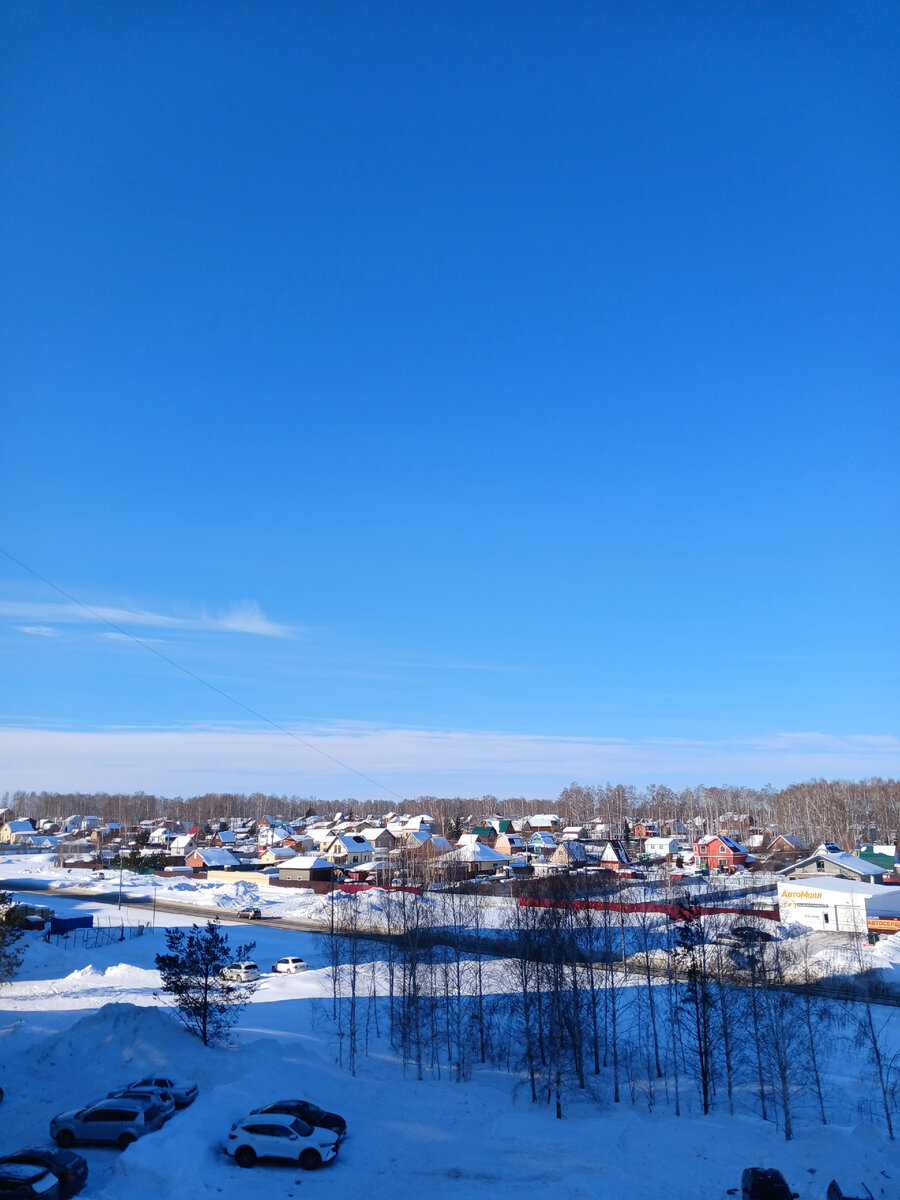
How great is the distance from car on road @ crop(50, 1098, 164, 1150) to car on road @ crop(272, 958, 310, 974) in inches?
793

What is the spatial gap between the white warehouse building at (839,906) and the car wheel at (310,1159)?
3392cm

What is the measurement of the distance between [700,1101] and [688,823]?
433 ft

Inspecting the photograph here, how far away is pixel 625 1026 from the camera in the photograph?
27406 mm

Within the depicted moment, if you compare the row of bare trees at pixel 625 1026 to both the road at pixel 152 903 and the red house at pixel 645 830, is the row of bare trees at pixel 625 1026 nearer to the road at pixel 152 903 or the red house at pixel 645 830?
the road at pixel 152 903

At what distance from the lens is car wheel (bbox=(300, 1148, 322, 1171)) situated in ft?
50.4

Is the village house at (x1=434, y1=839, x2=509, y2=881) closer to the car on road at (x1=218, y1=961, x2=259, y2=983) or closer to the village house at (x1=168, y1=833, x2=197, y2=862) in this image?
the village house at (x1=168, y1=833, x2=197, y2=862)

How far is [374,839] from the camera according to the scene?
344 feet

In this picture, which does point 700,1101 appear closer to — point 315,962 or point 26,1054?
point 26,1054

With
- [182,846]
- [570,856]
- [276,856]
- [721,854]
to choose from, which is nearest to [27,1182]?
[570,856]

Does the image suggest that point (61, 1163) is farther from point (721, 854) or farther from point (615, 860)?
point (721, 854)

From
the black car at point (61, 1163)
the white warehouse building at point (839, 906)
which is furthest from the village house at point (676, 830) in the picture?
the black car at point (61, 1163)

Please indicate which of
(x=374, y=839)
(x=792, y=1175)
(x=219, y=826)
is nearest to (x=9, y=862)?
(x=374, y=839)

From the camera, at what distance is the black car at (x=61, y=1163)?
44.1ft

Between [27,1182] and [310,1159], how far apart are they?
506 cm
